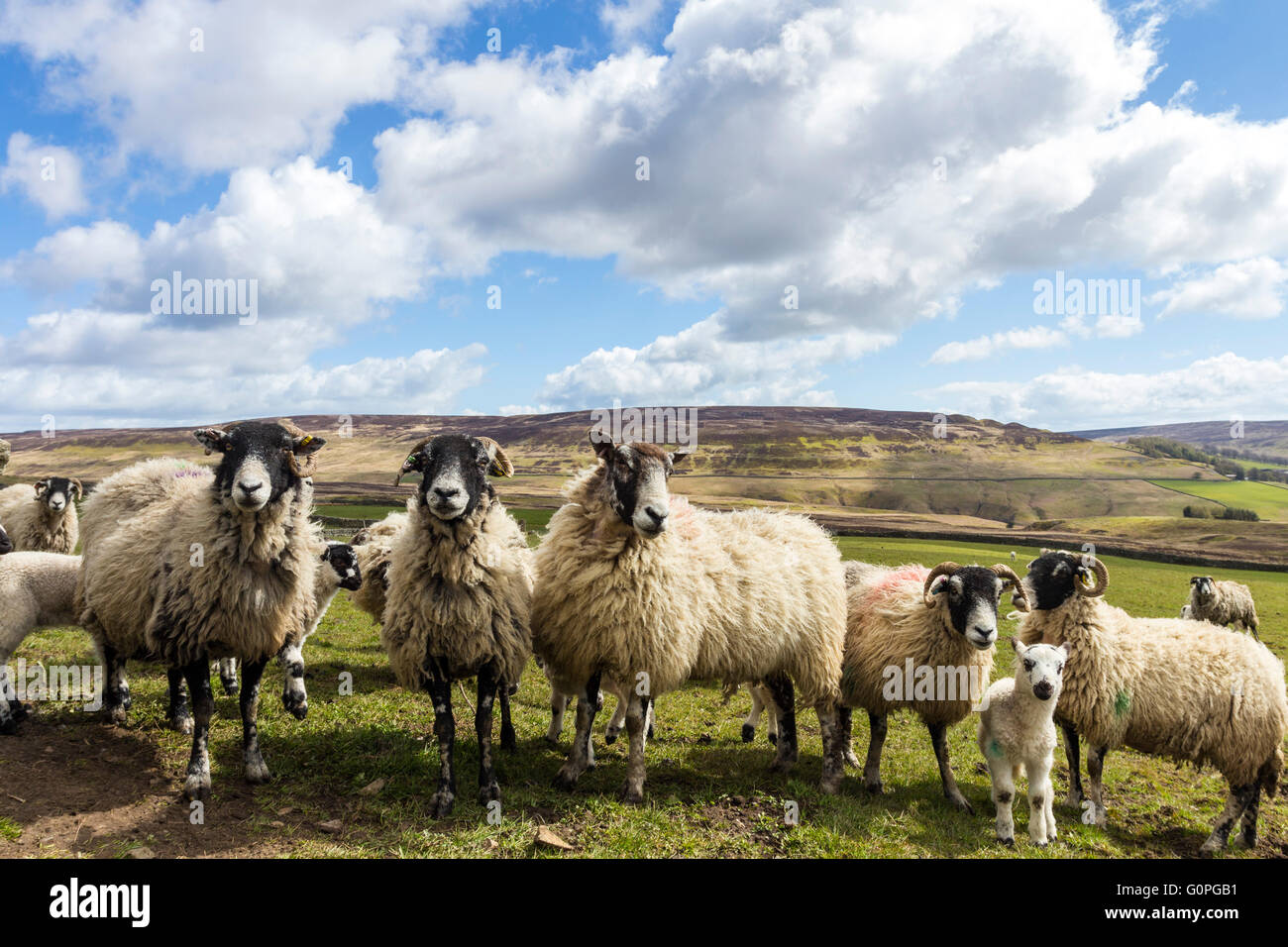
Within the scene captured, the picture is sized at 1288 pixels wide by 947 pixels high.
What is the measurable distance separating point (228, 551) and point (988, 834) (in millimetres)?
8908

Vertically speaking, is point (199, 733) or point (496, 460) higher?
point (496, 460)

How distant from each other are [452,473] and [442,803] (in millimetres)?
3212

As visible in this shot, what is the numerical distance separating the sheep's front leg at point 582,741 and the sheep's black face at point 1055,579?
20.6 ft

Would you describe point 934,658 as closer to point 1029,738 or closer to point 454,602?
point 1029,738

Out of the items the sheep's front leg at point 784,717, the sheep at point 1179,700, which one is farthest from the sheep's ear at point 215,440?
the sheep at point 1179,700

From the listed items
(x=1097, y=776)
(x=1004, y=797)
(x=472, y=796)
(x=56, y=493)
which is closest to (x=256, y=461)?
(x=472, y=796)

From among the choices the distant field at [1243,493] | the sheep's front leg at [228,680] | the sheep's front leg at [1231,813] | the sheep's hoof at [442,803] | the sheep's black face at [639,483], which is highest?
the sheep's black face at [639,483]

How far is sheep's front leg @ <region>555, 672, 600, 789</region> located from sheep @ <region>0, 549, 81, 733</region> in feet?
21.3

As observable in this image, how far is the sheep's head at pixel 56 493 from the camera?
12.9 m

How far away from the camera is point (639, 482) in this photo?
7.34m

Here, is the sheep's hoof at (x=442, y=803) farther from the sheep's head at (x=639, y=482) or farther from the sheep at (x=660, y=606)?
the sheep's head at (x=639, y=482)

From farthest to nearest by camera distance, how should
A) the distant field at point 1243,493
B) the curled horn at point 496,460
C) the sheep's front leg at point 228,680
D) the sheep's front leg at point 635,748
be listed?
the distant field at point 1243,493 < the sheep's front leg at point 228,680 < the curled horn at point 496,460 < the sheep's front leg at point 635,748

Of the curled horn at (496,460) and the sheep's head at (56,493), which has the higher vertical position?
the curled horn at (496,460)

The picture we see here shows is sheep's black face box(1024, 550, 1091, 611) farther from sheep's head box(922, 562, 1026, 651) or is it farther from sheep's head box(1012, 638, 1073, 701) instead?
sheep's head box(1012, 638, 1073, 701)
